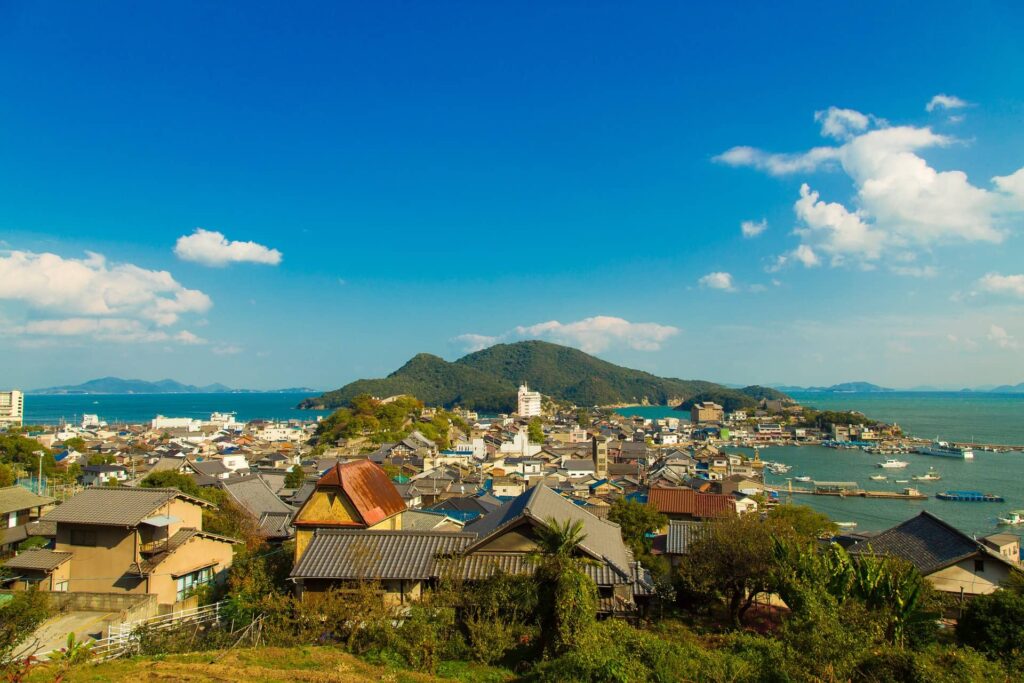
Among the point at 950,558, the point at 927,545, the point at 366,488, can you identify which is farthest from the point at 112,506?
the point at 927,545

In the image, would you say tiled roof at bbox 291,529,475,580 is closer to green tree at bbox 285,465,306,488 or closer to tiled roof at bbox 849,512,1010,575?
tiled roof at bbox 849,512,1010,575

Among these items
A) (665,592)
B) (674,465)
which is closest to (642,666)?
(665,592)

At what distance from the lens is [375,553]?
1096 centimetres

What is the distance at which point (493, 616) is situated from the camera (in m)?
8.90

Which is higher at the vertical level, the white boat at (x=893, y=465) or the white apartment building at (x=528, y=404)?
the white apartment building at (x=528, y=404)

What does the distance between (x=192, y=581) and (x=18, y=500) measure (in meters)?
A: 11.2

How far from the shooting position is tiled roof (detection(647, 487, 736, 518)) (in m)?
25.4

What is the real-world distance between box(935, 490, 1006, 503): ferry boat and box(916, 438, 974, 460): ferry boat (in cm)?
2574

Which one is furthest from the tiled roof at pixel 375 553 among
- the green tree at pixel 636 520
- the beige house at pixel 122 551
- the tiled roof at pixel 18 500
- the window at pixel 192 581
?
the tiled roof at pixel 18 500

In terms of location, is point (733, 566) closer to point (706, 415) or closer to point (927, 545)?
point (927, 545)

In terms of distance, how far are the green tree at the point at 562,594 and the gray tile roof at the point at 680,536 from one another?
8502mm

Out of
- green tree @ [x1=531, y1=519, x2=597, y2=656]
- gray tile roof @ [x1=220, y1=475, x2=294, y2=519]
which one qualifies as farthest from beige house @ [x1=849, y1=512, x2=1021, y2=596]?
gray tile roof @ [x1=220, y1=475, x2=294, y2=519]

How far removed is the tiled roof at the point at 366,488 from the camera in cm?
1348

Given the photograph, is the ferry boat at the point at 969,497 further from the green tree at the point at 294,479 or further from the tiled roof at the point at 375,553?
the tiled roof at the point at 375,553
